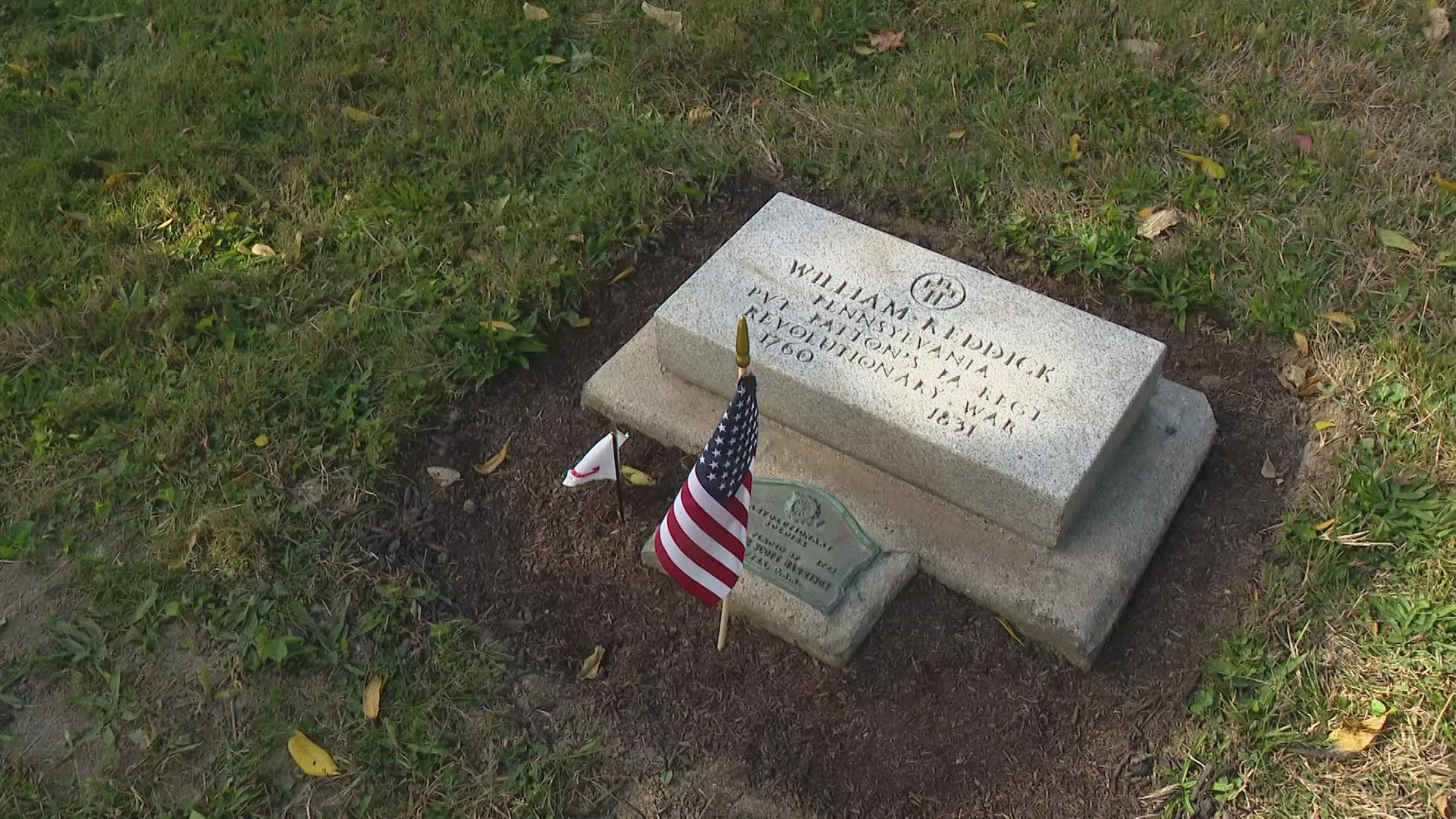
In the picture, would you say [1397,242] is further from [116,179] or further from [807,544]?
[116,179]

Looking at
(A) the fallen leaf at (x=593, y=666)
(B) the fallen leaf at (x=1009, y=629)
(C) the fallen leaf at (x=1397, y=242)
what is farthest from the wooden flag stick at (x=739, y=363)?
(C) the fallen leaf at (x=1397, y=242)

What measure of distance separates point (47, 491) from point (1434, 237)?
462cm

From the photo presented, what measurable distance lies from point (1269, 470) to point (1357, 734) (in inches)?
34.1

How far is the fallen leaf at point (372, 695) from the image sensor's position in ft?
10.2

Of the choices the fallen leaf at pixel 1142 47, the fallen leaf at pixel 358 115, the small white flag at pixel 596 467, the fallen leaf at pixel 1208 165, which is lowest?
the fallen leaf at pixel 1208 165

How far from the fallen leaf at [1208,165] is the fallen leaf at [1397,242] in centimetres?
58

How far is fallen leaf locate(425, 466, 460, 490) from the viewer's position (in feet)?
12.0

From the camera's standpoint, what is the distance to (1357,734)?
294cm

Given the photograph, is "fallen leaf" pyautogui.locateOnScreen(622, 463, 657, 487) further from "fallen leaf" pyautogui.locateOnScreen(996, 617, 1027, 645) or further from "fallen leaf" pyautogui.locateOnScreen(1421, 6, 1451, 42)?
"fallen leaf" pyautogui.locateOnScreen(1421, 6, 1451, 42)

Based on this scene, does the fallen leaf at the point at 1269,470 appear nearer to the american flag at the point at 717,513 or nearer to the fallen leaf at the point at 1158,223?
the fallen leaf at the point at 1158,223

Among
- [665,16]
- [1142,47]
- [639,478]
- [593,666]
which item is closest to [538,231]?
[639,478]

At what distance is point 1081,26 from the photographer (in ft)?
16.4

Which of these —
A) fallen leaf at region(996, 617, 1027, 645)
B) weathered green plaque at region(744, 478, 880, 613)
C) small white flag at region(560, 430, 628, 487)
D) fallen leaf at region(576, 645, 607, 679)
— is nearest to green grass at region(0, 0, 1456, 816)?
fallen leaf at region(576, 645, 607, 679)

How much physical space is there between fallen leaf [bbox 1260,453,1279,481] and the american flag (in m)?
1.74
